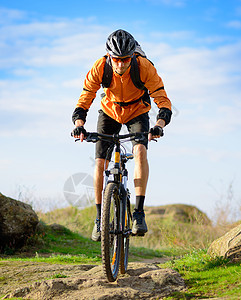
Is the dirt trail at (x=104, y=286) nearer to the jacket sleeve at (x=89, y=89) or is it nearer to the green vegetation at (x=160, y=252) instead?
the green vegetation at (x=160, y=252)

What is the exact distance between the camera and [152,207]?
20.9 metres

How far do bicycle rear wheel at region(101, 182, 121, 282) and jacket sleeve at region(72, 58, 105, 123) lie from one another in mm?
1241

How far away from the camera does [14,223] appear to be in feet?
30.9

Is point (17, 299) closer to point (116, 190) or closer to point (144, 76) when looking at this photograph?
point (116, 190)

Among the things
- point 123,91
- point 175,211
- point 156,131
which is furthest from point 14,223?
point 175,211

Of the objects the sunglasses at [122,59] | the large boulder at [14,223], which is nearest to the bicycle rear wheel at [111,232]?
the sunglasses at [122,59]

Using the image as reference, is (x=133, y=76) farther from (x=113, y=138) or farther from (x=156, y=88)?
(x=113, y=138)

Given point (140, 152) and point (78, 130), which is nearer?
point (78, 130)

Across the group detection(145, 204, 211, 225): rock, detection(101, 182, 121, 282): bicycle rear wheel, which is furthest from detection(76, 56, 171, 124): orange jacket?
detection(145, 204, 211, 225): rock

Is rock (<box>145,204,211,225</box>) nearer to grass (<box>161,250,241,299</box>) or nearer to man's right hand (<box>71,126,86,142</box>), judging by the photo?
grass (<box>161,250,241,299</box>)

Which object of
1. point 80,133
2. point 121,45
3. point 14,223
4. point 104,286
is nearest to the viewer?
point 104,286

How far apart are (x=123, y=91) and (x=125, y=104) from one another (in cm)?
18

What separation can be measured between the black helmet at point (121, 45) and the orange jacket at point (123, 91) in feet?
0.96

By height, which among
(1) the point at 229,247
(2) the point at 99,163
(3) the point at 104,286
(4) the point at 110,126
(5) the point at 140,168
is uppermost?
(4) the point at 110,126
